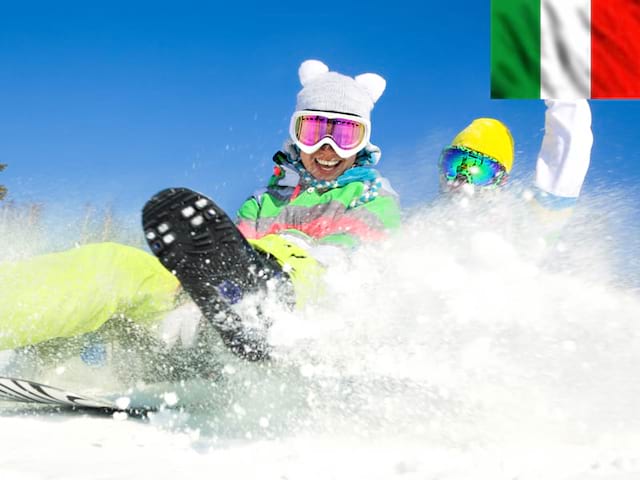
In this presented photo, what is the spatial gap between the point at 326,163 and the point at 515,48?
1759 mm

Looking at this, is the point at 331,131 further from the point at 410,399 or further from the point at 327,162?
the point at 410,399

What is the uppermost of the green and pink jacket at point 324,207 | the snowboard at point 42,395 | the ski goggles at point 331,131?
the ski goggles at point 331,131

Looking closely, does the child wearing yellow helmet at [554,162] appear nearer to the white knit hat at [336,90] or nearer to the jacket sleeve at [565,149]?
the jacket sleeve at [565,149]

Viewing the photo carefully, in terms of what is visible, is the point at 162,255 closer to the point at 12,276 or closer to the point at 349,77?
the point at 12,276

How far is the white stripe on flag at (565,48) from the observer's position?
16.1 ft

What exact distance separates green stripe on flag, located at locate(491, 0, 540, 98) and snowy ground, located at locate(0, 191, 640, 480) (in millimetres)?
1839

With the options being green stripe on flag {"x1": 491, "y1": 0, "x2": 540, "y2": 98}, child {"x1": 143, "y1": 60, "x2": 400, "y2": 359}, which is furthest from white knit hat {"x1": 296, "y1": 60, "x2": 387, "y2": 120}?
green stripe on flag {"x1": 491, "y1": 0, "x2": 540, "y2": 98}

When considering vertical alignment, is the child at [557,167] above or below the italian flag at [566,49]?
below

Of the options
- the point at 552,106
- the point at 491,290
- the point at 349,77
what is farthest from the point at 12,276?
the point at 552,106

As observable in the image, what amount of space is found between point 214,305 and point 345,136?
5.86ft

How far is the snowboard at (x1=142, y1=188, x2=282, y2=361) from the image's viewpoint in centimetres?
256

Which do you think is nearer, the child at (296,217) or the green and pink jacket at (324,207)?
the child at (296,217)

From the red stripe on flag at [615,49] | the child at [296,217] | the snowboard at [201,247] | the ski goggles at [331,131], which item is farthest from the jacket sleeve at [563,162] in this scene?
the snowboard at [201,247]

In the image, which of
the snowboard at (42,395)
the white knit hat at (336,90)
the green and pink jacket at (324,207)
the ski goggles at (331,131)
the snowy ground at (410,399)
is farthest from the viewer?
the white knit hat at (336,90)
